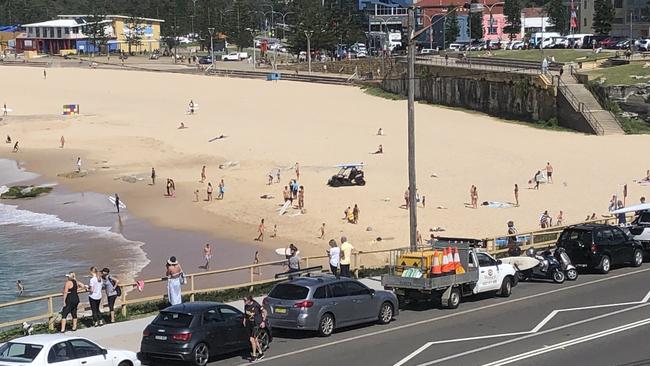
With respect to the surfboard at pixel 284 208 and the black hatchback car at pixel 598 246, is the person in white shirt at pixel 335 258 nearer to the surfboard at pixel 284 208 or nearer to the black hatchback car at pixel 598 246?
the black hatchback car at pixel 598 246

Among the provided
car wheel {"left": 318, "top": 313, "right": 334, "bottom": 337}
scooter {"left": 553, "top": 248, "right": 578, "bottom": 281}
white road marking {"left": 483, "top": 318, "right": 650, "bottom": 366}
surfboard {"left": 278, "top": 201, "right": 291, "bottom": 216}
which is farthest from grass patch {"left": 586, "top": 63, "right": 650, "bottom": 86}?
car wheel {"left": 318, "top": 313, "right": 334, "bottom": 337}

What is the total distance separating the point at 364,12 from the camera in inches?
6329

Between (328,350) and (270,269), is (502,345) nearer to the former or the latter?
(328,350)

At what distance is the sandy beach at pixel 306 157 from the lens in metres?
44.4

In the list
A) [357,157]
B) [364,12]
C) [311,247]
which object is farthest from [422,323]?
[364,12]

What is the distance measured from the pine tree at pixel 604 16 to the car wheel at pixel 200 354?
4188 inches

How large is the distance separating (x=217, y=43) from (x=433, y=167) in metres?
114

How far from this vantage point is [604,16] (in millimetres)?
116938

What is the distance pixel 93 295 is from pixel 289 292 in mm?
4047

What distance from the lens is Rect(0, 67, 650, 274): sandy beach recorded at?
146 feet

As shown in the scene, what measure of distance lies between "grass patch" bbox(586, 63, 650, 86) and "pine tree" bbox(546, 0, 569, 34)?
6022 centimetres

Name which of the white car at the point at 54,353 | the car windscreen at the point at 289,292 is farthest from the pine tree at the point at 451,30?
the white car at the point at 54,353

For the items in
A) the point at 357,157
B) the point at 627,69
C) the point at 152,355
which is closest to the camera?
the point at 152,355

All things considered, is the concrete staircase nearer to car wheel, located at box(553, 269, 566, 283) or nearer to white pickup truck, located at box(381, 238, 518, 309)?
car wheel, located at box(553, 269, 566, 283)
